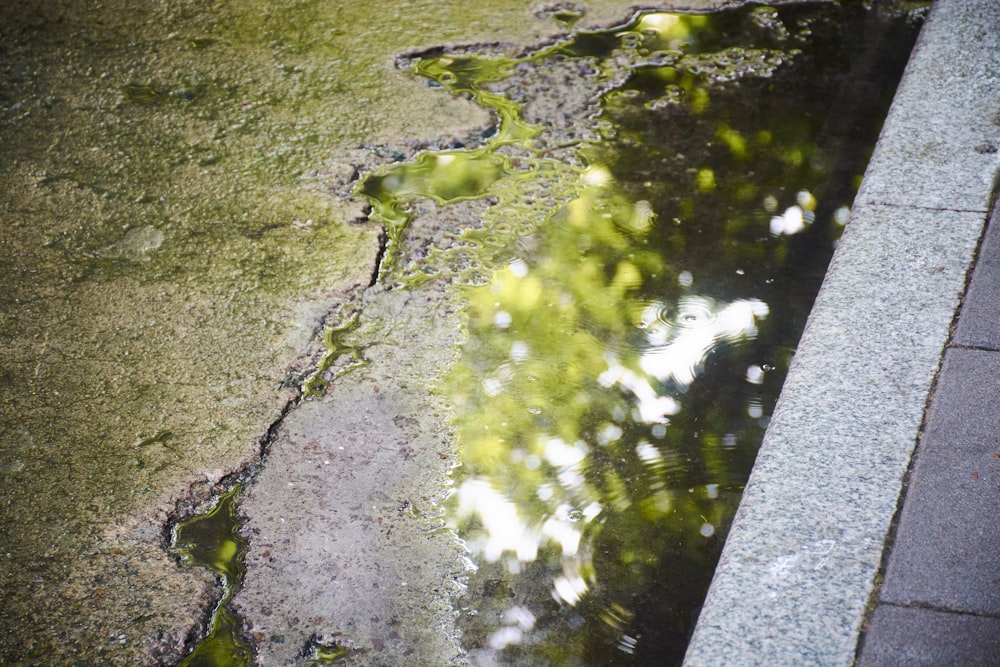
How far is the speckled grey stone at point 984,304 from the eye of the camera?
257 cm

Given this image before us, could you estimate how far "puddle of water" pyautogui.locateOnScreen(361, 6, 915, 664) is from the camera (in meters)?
2.30

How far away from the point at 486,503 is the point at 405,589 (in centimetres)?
34

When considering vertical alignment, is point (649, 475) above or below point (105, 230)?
below

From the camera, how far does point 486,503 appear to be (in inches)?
97.2

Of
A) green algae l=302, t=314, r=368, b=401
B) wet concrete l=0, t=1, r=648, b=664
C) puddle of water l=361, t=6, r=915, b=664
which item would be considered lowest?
puddle of water l=361, t=6, r=915, b=664

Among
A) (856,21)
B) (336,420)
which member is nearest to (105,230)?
(336,420)

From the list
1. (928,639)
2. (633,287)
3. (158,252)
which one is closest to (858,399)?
(928,639)

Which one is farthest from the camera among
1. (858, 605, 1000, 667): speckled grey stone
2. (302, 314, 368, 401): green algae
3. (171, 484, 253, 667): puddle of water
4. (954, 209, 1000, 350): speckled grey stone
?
(302, 314, 368, 401): green algae

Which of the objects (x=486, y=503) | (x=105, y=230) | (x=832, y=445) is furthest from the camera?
(x=105, y=230)

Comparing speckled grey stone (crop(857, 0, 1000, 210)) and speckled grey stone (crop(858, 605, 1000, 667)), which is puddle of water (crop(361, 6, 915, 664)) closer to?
speckled grey stone (crop(857, 0, 1000, 210))

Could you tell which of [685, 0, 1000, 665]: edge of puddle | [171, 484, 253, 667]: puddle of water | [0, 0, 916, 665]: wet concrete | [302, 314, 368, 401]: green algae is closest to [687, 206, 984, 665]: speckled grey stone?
[685, 0, 1000, 665]: edge of puddle

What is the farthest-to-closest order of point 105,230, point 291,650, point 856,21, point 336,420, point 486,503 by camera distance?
point 856,21 → point 105,230 → point 336,420 → point 486,503 → point 291,650

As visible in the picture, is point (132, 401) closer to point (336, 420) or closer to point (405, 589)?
point (336, 420)

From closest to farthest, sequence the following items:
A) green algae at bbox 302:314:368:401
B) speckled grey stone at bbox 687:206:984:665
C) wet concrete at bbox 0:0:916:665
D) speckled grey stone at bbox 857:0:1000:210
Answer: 1. speckled grey stone at bbox 687:206:984:665
2. wet concrete at bbox 0:0:916:665
3. green algae at bbox 302:314:368:401
4. speckled grey stone at bbox 857:0:1000:210
